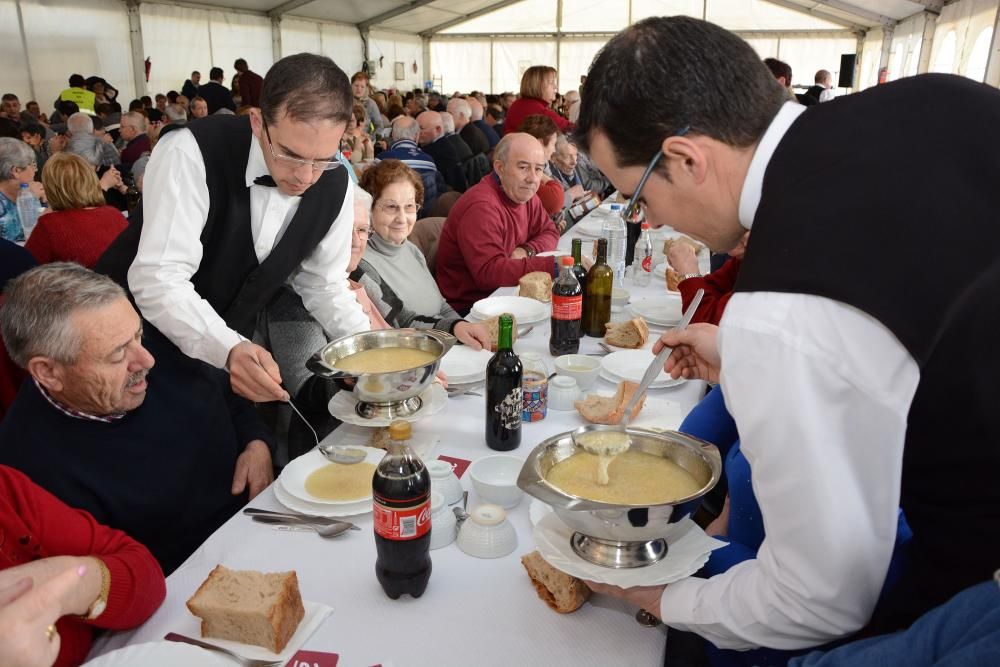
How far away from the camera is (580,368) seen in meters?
2.34

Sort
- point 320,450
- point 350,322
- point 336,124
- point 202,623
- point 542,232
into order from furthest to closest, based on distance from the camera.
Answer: point 542,232
point 350,322
point 336,124
point 320,450
point 202,623

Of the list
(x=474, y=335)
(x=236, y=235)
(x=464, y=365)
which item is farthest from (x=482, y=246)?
(x=236, y=235)

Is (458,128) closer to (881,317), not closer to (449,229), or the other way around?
(449,229)

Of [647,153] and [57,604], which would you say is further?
[647,153]

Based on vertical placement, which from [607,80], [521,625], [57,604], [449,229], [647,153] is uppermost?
[607,80]

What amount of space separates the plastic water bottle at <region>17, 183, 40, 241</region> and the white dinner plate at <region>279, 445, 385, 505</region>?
3.87 meters

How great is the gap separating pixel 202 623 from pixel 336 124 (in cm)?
144

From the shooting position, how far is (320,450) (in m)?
1.78

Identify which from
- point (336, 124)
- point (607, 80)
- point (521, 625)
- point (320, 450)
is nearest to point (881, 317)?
point (607, 80)

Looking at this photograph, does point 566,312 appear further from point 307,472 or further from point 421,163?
Result: point 421,163

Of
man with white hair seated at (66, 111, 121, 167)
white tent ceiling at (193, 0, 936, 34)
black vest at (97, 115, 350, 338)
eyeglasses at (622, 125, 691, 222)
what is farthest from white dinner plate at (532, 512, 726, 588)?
white tent ceiling at (193, 0, 936, 34)

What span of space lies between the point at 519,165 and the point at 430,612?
3.08m

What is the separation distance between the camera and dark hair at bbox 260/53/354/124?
205 centimetres

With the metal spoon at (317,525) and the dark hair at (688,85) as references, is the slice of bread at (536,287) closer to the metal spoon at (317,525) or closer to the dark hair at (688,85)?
the metal spoon at (317,525)
